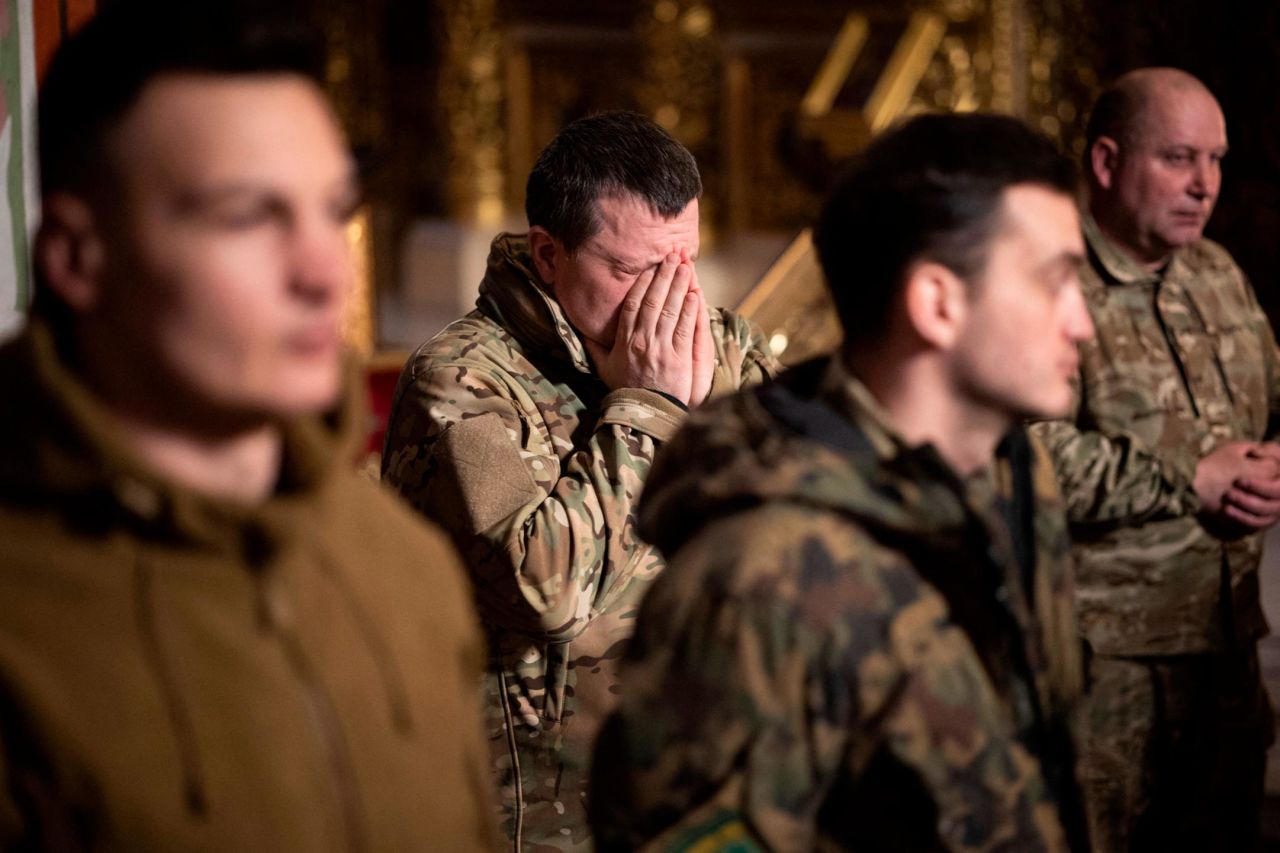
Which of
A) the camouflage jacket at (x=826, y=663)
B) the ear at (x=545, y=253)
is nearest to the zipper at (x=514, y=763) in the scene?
the ear at (x=545, y=253)

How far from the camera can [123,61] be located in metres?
1.15

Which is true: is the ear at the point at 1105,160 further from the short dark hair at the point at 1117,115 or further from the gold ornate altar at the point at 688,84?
the gold ornate altar at the point at 688,84

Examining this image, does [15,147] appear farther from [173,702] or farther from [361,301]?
[361,301]

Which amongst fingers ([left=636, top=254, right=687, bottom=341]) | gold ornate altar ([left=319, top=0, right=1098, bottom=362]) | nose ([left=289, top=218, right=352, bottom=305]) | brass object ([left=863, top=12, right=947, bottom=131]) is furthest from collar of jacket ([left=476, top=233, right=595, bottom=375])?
brass object ([left=863, top=12, right=947, bottom=131])

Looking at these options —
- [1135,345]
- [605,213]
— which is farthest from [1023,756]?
[1135,345]

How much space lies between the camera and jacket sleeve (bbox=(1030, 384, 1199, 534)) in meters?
2.78

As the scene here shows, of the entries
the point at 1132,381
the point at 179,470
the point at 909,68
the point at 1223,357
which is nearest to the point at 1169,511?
the point at 1132,381

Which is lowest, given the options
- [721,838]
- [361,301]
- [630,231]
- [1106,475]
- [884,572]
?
[361,301]

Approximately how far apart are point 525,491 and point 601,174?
0.50 meters

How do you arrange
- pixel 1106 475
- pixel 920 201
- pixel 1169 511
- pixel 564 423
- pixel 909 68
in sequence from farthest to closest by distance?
pixel 909 68
pixel 1169 511
pixel 1106 475
pixel 564 423
pixel 920 201

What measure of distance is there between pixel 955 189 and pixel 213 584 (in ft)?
2.58

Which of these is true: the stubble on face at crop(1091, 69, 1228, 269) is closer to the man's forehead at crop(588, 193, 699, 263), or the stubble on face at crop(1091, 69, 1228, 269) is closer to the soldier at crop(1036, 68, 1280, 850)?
the soldier at crop(1036, 68, 1280, 850)

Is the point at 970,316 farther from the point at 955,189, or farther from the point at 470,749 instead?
the point at 470,749

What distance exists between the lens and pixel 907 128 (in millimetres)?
1563
